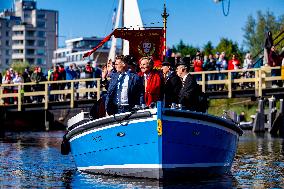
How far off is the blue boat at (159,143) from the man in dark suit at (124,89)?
62 cm

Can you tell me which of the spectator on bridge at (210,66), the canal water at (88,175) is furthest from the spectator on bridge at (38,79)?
the canal water at (88,175)

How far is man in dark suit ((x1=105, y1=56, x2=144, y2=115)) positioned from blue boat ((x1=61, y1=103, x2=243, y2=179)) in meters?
Answer: 0.62

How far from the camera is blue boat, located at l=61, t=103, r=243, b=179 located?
666 inches

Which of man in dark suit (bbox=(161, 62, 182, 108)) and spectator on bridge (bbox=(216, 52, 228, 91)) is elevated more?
spectator on bridge (bbox=(216, 52, 228, 91))

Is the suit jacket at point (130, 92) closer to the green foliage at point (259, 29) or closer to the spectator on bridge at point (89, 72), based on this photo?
the spectator on bridge at point (89, 72)

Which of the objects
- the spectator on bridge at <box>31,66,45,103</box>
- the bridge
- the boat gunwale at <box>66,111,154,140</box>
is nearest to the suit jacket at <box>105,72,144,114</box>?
the boat gunwale at <box>66,111,154,140</box>

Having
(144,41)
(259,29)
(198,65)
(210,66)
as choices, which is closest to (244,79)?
(210,66)

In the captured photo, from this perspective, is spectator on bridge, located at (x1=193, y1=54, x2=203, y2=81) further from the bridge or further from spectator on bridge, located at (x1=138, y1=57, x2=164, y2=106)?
spectator on bridge, located at (x1=138, y1=57, x2=164, y2=106)

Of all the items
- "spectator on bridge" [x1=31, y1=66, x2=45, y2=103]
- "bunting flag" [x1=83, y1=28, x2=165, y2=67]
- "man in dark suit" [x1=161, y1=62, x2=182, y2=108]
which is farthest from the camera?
"spectator on bridge" [x1=31, y1=66, x2=45, y2=103]

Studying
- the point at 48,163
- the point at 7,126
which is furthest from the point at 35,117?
the point at 48,163

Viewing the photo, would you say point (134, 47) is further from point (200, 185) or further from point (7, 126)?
point (7, 126)

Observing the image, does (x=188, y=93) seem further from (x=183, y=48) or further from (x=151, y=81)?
(x=183, y=48)

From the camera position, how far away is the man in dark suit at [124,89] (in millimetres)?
18109

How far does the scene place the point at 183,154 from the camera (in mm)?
17391
